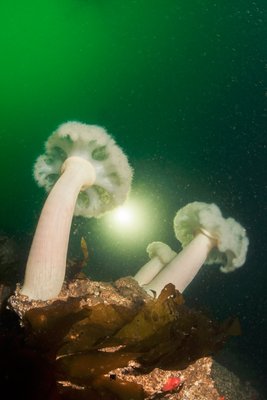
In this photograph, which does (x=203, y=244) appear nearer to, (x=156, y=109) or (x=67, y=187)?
(x=67, y=187)

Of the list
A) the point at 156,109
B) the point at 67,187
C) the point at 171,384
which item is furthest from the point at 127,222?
the point at 171,384

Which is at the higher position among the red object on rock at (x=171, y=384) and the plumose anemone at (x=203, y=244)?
the plumose anemone at (x=203, y=244)

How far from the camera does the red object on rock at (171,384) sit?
3244 millimetres

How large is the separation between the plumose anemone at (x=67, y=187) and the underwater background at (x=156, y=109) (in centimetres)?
1068

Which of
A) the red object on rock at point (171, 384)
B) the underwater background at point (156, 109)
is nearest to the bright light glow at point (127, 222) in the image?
the underwater background at point (156, 109)

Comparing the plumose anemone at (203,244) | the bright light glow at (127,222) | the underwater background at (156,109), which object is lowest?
the plumose anemone at (203,244)

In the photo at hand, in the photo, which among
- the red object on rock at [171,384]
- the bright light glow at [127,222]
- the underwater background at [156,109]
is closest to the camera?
the red object on rock at [171,384]

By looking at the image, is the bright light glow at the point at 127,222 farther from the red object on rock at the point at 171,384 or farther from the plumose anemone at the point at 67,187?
the red object on rock at the point at 171,384

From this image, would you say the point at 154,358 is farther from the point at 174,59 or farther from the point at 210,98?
the point at 174,59

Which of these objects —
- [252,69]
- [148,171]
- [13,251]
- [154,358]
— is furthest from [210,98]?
[154,358]

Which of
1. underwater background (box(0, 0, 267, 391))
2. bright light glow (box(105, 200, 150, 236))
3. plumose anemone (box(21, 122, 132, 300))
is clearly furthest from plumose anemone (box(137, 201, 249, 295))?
bright light glow (box(105, 200, 150, 236))

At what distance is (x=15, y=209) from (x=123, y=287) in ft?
69.3

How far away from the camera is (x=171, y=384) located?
10.8 ft

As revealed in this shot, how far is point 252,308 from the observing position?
1872 cm
